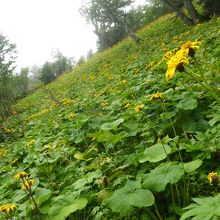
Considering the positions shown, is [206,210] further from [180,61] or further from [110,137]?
[110,137]

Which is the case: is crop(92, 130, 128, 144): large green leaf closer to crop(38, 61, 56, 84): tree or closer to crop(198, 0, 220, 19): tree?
crop(198, 0, 220, 19): tree

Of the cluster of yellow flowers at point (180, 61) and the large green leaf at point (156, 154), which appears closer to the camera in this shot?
the cluster of yellow flowers at point (180, 61)

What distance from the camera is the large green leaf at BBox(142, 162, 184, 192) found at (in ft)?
7.48

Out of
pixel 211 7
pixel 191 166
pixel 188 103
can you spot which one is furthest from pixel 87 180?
pixel 211 7

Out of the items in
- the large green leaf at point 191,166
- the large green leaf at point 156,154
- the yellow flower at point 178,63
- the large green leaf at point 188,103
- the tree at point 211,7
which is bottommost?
the large green leaf at point 191,166

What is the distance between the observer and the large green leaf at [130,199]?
2.16m

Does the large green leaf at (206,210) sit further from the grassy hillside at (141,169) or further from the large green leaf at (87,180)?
the large green leaf at (87,180)

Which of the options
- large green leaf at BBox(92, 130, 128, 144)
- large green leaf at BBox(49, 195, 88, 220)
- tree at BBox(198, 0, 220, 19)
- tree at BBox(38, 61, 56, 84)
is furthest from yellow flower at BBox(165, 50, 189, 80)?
tree at BBox(38, 61, 56, 84)

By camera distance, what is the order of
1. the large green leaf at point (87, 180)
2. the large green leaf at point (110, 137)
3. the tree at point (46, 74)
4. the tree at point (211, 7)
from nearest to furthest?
the large green leaf at point (87, 180) < the large green leaf at point (110, 137) < the tree at point (211, 7) < the tree at point (46, 74)

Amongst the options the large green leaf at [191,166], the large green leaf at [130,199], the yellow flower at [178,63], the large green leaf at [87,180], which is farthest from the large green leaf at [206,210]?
the large green leaf at [87,180]

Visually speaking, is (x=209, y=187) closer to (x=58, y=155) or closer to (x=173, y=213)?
(x=173, y=213)

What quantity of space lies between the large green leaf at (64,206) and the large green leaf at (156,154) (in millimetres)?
651

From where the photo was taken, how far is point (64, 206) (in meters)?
2.69

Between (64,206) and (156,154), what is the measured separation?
0.91m
